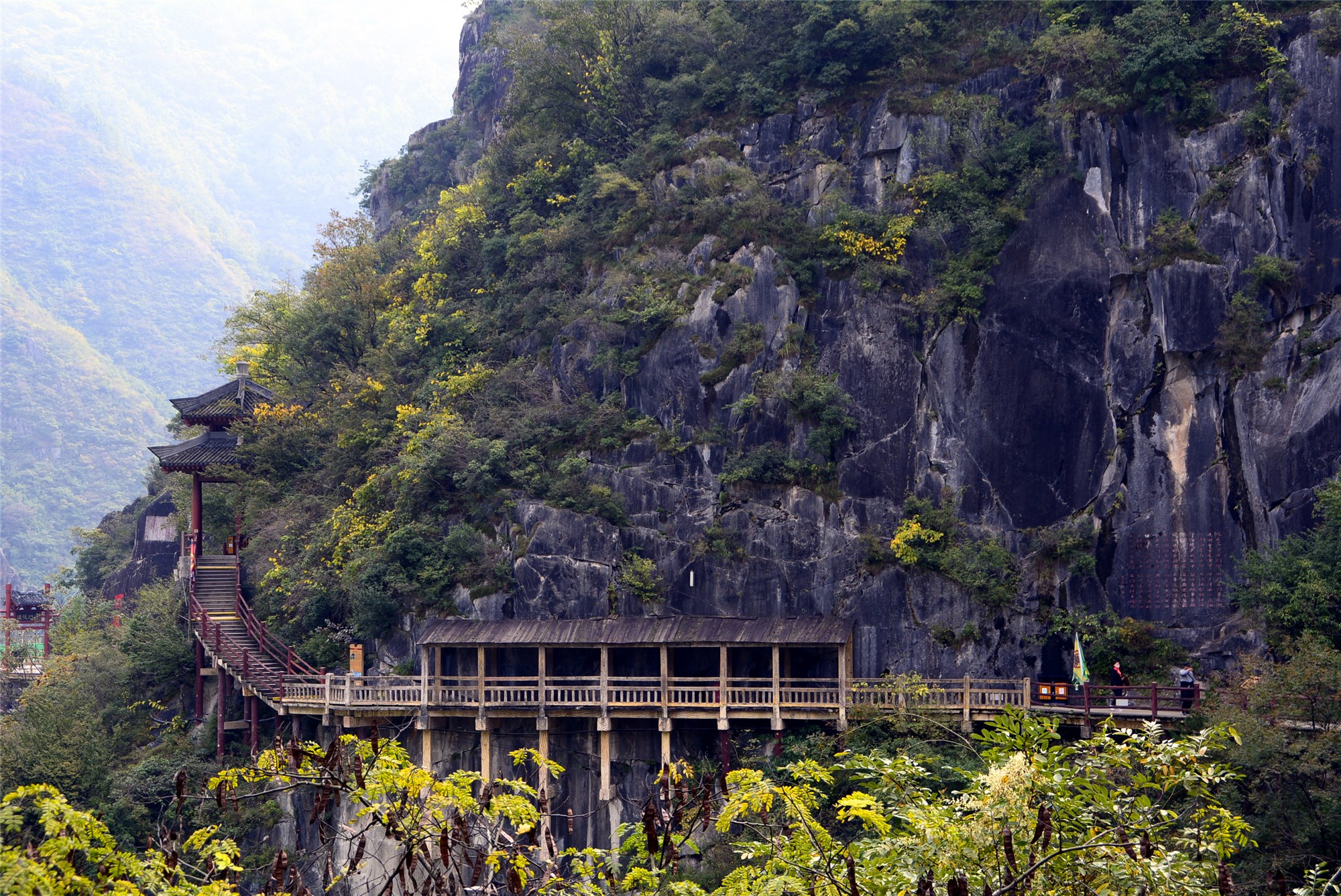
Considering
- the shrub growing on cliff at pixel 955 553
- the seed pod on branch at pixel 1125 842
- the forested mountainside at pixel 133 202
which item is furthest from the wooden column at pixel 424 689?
the forested mountainside at pixel 133 202

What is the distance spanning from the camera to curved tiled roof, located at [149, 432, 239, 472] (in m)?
37.7

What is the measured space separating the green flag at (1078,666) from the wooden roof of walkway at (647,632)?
4.97 metres

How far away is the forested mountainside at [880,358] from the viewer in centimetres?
2908

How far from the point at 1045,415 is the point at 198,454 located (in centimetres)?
2430

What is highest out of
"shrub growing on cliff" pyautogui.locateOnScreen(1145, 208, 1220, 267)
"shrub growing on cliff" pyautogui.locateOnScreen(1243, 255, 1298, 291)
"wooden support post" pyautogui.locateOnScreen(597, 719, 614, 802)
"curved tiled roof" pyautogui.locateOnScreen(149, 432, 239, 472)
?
"shrub growing on cliff" pyautogui.locateOnScreen(1145, 208, 1220, 267)

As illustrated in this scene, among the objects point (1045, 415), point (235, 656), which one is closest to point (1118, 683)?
point (1045, 415)

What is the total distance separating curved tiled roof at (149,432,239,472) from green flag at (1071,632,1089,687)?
24.3 metres

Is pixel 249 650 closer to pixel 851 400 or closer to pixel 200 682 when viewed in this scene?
pixel 200 682

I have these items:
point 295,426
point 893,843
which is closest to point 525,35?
point 295,426

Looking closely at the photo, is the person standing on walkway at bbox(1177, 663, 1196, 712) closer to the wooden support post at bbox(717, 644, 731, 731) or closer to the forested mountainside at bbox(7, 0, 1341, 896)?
Answer: the forested mountainside at bbox(7, 0, 1341, 896)

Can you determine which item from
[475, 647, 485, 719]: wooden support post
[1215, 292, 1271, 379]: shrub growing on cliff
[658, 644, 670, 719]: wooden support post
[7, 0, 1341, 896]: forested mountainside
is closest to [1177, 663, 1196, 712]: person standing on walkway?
[7, 0, 1341, 896]: forested mountainside

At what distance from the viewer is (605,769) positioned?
29.0m

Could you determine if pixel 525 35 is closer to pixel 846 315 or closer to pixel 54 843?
pixel 846 315

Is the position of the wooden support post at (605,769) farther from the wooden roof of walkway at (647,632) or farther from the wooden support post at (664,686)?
the wooden roof of walkway at (647,632)
